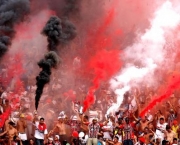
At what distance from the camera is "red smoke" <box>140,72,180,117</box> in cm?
2521

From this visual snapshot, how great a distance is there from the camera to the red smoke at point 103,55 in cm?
3035

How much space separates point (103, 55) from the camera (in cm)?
3272

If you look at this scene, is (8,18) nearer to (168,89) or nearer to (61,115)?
(61,115)

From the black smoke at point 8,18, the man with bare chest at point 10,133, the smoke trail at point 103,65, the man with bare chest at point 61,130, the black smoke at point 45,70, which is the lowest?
the man with bare chest at point 10,133

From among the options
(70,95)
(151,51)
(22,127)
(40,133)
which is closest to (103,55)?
(151,51)

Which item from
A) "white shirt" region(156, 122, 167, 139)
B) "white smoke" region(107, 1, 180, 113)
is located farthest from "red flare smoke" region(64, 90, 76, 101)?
"white shirt" region(156, 122, 167, 139)

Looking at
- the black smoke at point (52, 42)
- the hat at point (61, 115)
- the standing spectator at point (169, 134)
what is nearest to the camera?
the standing spectator at point (169, 134)

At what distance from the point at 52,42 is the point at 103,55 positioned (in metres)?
5.30

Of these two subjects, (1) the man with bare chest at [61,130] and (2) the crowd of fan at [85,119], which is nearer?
(2) the crowd of fan at [85,119]

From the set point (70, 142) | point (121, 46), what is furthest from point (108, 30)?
point (70, 142)

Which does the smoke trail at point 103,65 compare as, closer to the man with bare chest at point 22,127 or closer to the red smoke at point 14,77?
the red smoke at point 14,77

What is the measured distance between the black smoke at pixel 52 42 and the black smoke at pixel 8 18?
198 centimetres

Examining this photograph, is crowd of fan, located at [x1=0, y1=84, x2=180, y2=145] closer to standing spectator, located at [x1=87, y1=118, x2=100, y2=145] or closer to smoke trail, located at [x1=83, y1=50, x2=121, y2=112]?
standing spectator, located at [x1=87, y1=118, x2=100, y2=145]

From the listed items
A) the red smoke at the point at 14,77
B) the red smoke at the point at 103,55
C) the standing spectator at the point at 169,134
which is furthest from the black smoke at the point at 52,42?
the standing spectator at the point at 169,134
